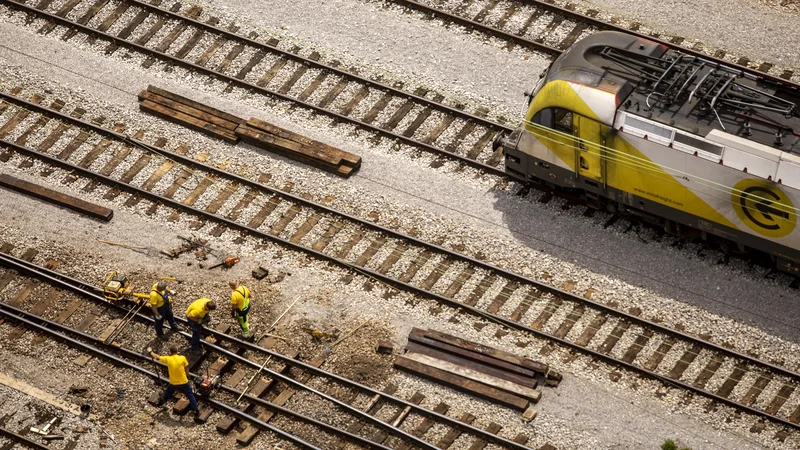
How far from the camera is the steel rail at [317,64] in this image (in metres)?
26.8

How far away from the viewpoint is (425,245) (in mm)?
24344

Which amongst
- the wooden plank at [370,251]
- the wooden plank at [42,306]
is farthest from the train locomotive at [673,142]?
the wooden plank at [42,306]

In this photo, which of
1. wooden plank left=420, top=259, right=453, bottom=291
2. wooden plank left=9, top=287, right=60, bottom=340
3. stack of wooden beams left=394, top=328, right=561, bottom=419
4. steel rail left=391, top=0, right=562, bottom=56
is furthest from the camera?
steel rail left=391, top=0, right=562, bottom=56

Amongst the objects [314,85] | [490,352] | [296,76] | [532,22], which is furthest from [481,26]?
[490,352]

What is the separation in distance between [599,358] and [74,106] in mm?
12731

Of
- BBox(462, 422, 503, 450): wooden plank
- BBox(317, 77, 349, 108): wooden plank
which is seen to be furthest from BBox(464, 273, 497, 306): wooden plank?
BBox(317, 77, 349, 108): wooden plank

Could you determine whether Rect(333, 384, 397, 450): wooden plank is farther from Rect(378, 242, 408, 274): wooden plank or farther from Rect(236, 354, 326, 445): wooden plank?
Rect(378, 242, 408, 274): wooden plank

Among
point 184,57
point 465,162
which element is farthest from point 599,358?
point 184,57

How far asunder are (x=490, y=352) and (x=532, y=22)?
9.39m

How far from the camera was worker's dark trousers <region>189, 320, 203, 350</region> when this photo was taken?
22.1 meters

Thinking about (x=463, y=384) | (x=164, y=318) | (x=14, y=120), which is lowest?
(x=164, y=318)

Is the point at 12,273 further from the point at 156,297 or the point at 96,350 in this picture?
the point at 156,297

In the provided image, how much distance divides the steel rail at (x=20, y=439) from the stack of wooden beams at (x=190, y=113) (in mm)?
7960

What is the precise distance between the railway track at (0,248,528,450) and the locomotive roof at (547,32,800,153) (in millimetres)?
6433
